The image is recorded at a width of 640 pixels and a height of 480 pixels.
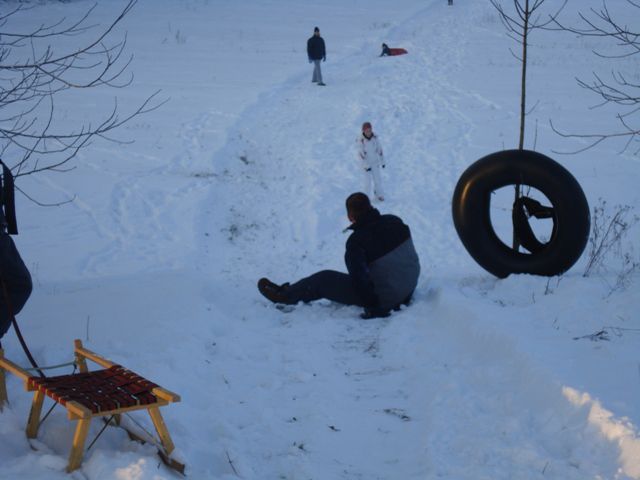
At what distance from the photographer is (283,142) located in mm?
15070

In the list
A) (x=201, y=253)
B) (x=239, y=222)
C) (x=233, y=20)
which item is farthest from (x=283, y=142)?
(x=233, y=20)

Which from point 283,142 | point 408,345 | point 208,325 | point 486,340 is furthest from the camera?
point 283,142

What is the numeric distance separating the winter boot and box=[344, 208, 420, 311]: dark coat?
0.77m

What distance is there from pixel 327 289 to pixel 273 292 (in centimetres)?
57

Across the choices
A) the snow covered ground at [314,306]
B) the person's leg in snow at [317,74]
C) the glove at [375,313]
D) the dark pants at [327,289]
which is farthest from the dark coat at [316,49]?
the glove at [375,313]

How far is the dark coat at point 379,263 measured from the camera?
265 inches

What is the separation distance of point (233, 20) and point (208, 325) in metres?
28.9

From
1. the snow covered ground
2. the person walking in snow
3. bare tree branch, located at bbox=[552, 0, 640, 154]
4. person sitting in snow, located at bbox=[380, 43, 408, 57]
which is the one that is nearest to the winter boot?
the snow covered ground

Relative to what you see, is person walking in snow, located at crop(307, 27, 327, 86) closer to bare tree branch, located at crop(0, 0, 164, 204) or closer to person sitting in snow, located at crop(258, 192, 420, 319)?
bare tree branch, located at crop(0, 0, 164, 204)

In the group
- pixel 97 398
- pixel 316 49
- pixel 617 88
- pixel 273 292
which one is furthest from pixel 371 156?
pixel 316 49

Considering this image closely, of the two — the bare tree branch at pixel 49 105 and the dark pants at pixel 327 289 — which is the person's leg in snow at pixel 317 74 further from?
the dark pants at pixel 327 289

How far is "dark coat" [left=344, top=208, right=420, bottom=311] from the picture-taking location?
6.73 m

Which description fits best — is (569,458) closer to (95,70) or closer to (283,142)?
(283,142)

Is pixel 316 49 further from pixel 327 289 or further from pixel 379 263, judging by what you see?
pixel 379 263
